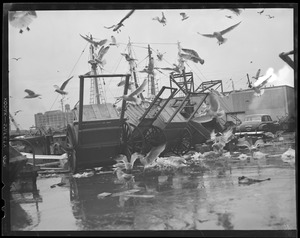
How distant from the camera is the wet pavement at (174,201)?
294cm

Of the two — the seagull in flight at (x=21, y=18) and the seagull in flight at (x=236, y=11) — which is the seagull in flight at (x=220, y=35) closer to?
the seagull in flight at (x=236, y=11)

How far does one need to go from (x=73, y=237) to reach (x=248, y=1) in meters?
2.24

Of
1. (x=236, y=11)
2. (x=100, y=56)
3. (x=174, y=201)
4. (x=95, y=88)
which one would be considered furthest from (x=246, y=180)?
(x=100, y=56)

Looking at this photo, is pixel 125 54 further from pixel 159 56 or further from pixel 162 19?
pixel 162 19

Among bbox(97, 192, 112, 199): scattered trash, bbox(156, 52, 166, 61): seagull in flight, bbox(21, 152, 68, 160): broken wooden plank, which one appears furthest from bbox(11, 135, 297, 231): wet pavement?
bbox(156, 52, 166, 61): seagull in flight

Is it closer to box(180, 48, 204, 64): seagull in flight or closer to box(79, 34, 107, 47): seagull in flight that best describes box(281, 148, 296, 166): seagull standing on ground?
box(180, 48, 204, 64): seagull in flight

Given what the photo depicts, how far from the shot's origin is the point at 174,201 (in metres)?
3.04

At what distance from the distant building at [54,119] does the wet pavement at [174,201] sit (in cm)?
43

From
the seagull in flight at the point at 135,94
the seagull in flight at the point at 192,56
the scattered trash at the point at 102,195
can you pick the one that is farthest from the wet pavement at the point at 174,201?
the seagull in flight at the point at 192,56

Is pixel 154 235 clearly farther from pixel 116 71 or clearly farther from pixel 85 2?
pixel 85 2

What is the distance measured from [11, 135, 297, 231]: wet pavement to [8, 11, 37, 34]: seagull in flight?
3.96 feet

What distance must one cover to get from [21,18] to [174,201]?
184cm

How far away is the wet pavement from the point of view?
294 cm

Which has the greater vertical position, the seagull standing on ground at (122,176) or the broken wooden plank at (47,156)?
the broken wooden plank at (47,156)
